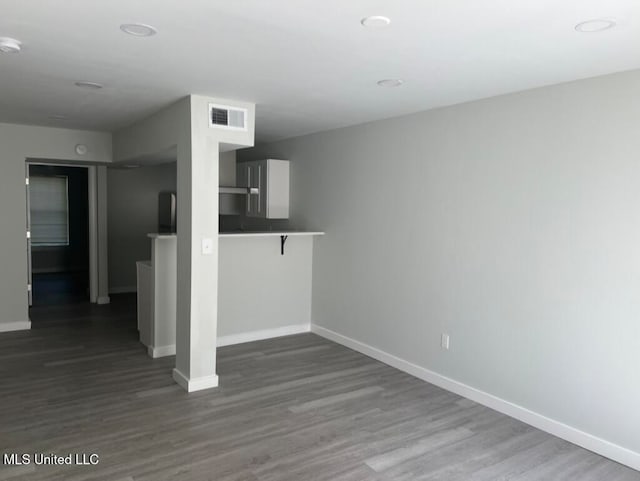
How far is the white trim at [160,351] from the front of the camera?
4.74 metres

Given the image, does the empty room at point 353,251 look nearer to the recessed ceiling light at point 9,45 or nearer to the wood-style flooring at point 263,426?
the wood-style flooring at point 263,426

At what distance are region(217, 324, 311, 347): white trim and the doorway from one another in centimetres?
478

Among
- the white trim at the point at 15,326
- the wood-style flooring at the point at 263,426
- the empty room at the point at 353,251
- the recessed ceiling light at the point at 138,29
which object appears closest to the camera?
the recessed ceiling light at the point at 138,29

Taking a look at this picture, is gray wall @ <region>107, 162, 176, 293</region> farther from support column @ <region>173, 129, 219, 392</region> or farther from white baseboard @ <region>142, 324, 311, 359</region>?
support column @ <region>173, 129, 219, 392</region>

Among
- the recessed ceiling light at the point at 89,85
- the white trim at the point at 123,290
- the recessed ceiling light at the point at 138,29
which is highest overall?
the recessed ceiling light at the point at 89,85

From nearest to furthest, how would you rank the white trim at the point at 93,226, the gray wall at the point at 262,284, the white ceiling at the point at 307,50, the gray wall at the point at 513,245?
the white ceiling at the point at 307,50 < the gray wall at the point at 513,245 < the gray wall at the point at 262,284 < the white trim at the point at 93,226

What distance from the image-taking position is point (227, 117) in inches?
157

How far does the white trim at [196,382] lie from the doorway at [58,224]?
5584 millimetres

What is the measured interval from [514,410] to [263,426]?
5.97 ft

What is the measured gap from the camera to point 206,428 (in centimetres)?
331

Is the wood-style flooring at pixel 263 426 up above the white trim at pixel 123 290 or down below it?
below

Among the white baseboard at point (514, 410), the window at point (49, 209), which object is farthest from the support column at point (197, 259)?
the window at point (49, 209)

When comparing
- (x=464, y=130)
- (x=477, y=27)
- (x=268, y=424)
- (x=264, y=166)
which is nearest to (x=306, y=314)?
(x=264, y=166)

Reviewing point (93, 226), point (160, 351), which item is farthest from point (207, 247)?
point (93, 226)
